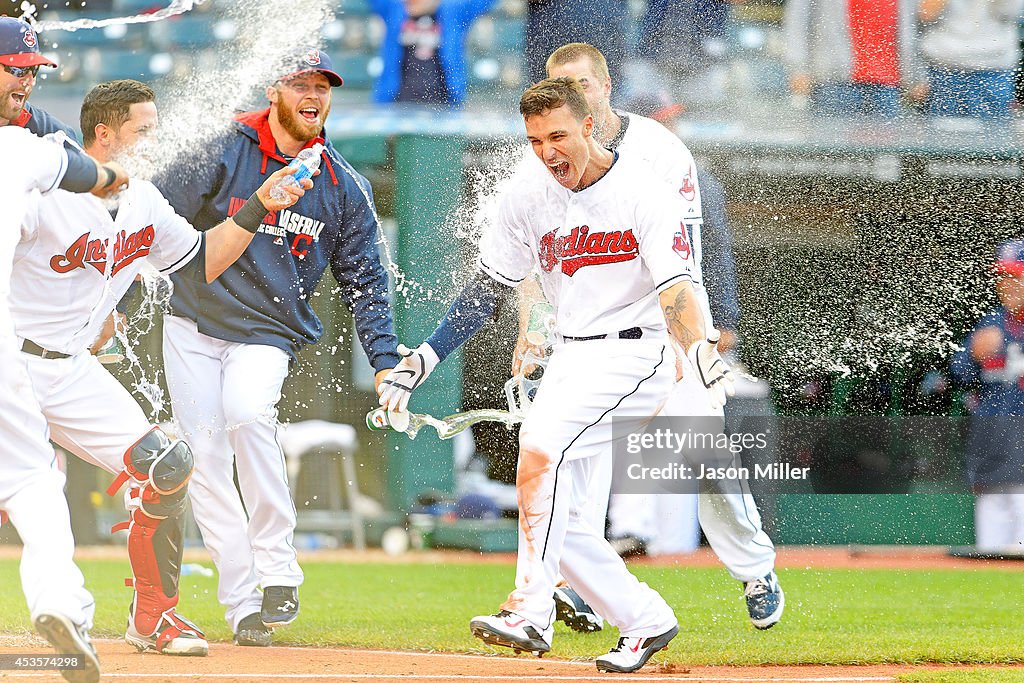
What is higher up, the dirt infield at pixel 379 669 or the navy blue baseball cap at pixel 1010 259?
the navy blue baseball cap at pixel 1010 259

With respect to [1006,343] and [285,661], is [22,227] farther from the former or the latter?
[1006,343]

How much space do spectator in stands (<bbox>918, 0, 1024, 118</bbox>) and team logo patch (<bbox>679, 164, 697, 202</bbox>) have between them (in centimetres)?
183

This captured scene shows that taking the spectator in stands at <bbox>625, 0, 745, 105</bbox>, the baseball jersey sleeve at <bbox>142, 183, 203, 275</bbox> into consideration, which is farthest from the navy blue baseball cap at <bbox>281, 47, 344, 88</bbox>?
the spectator in stands at <bbox>625, 0, 745, 105</bbox>

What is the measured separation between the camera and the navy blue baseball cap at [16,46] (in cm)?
406

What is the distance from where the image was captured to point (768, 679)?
3951 millimetres

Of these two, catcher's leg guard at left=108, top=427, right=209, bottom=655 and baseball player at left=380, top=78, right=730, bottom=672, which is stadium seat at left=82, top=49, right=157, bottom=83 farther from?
baseball player at left=380, top=78, right=730, bottom=672

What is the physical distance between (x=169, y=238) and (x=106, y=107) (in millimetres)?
477

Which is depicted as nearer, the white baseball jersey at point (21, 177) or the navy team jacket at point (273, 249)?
the white baseball jersey at point (21, 177)

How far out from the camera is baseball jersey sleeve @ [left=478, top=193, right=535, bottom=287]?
14.3 feet

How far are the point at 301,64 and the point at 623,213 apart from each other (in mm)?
1549

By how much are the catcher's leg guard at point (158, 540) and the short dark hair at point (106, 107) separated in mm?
1023

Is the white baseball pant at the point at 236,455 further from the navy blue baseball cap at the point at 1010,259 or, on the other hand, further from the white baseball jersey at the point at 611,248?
the navy blue baseball cap at the point at 1010,259

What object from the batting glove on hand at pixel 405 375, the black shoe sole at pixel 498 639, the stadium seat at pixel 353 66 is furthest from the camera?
the stadium seat at pixel 353 66

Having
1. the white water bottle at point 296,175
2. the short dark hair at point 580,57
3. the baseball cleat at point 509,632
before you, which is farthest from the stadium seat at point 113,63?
the baseball cleat at point 509,632
